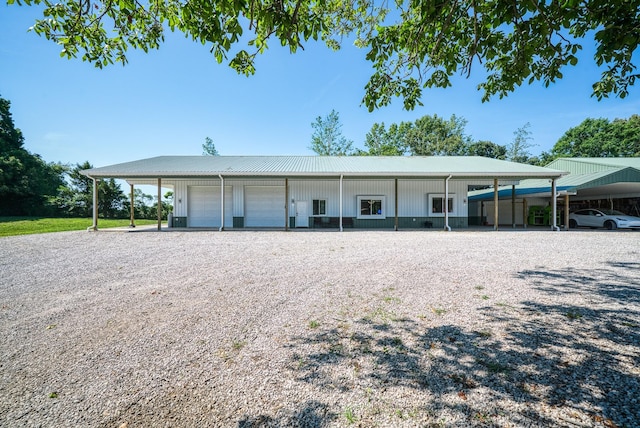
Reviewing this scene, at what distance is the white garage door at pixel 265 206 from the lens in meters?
17.4

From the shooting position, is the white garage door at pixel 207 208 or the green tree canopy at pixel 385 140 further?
the green tree canopy at pixel 385 140

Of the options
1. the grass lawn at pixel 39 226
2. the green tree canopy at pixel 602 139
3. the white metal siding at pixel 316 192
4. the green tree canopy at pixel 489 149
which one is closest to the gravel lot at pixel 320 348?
the white metal siding at pixel 316 192

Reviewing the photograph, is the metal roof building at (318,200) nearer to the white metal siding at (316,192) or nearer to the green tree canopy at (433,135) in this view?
the white metal siding at (316,192)

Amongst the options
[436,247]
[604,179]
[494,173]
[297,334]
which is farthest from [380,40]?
[604,179]

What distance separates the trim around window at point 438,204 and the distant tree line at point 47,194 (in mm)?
25578

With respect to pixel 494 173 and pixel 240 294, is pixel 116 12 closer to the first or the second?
pixel 240 294

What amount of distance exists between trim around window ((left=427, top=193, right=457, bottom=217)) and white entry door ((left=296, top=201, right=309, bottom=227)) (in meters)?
8.13

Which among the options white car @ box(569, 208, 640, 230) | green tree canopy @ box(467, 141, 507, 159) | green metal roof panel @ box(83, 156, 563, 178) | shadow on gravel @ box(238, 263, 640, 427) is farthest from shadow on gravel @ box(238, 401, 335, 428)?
green tree canopy @ box(467, 141, 507, 159)

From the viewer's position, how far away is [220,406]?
196 cm

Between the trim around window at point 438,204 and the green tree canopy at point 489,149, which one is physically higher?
the green tree canopy at point 489,149

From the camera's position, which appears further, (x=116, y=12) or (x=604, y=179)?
(x=604, y=179)

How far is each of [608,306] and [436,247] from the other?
527 centimetres

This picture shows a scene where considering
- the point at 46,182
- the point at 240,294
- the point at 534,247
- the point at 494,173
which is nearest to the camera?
the point at 240,294

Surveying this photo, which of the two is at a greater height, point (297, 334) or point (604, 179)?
point (604, 179)
